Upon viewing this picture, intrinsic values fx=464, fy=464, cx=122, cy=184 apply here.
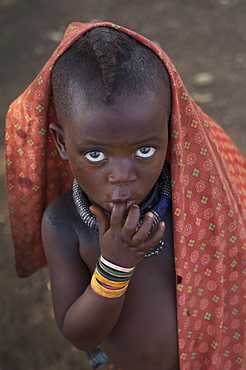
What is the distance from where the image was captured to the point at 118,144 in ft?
4.04

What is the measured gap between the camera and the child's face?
1219 millimetres

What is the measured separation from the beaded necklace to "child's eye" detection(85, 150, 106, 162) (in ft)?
0.88

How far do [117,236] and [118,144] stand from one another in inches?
10.5

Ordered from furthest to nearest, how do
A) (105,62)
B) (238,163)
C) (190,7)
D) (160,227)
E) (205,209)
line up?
(190,7)
(238,163)
(205,209)
(160,227)
(105,62)

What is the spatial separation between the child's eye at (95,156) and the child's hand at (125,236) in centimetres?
14

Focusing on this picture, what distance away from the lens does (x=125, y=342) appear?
5.64 ft

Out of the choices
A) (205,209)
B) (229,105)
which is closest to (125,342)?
(205,209)

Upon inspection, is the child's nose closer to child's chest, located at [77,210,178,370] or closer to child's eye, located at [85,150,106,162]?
child's eye, located at [85,150,106,162]

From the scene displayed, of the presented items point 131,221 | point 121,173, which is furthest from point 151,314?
point 121,173

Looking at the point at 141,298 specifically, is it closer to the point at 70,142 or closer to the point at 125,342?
the point at 125,342

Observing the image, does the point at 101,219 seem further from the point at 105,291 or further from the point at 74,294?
the point at 74,294

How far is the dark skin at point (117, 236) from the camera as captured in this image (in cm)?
124

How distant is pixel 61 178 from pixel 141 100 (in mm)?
657

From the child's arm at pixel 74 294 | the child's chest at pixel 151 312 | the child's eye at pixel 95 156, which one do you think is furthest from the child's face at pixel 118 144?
the child's chest at pixel 151 312
